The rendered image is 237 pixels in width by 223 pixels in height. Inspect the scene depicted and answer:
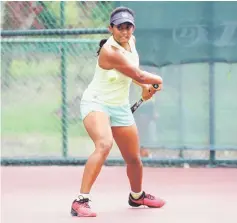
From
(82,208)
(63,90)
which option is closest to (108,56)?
(82,208)

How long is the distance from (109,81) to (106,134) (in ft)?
1.22

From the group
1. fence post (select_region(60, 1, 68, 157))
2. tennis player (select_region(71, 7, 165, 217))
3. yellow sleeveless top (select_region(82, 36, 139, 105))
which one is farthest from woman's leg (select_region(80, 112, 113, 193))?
fence post (select_region(60, 1, 68, 157))

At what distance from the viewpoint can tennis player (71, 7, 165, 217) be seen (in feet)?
17.5

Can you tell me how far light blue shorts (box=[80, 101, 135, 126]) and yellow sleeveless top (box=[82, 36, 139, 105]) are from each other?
3 cm

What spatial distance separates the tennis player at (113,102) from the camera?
535 cm

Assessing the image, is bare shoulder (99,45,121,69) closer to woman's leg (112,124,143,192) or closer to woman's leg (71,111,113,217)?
woman's leg (71,111,113,217)

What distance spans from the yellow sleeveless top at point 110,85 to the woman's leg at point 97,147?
14 cm

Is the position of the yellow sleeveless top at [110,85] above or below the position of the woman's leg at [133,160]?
above

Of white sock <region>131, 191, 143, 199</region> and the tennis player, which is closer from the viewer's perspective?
the tennis player

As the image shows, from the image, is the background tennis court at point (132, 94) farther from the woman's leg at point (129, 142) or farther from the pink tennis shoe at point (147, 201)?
the woman's leg at point (129, 142)

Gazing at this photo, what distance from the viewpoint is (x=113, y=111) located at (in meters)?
5.52

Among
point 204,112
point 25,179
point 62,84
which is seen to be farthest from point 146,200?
point 62,84

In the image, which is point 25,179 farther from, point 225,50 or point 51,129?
point 225,50

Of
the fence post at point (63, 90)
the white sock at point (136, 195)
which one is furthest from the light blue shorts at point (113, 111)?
the fence post at point (63, 90)
